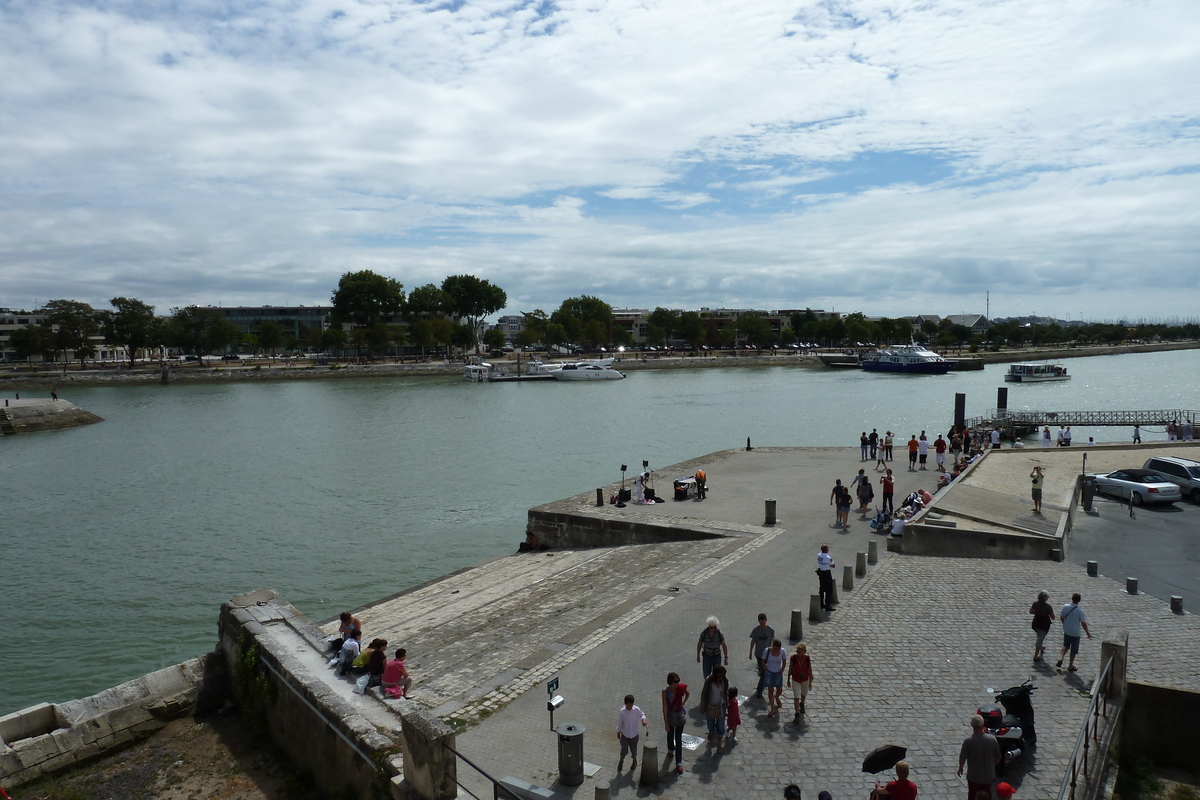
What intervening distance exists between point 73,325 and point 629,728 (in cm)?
13129

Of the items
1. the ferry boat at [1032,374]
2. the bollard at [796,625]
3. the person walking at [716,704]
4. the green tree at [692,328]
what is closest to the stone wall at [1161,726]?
the bollard at [796,625]

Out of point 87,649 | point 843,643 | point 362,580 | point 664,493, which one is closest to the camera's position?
point 843,643

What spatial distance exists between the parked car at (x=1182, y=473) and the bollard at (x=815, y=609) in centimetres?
1666

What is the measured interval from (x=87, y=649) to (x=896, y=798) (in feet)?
60.0

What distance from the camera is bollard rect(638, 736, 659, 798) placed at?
7.75m

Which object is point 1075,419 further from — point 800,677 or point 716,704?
point 716,704

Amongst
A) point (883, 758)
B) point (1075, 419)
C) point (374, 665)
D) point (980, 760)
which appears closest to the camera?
point (980, 760)

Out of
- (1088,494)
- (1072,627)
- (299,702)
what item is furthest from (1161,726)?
(1088,494)

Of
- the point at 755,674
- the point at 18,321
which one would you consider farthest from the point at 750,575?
the point at 18,321

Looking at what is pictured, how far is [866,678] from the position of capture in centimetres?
1030

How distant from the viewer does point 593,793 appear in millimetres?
7672

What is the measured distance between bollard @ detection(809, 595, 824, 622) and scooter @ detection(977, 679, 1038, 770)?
12.9ft

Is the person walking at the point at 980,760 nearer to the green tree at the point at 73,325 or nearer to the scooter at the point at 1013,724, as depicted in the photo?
the scooter at the point at 1013,724

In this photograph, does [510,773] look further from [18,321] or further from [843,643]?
[18,321]
